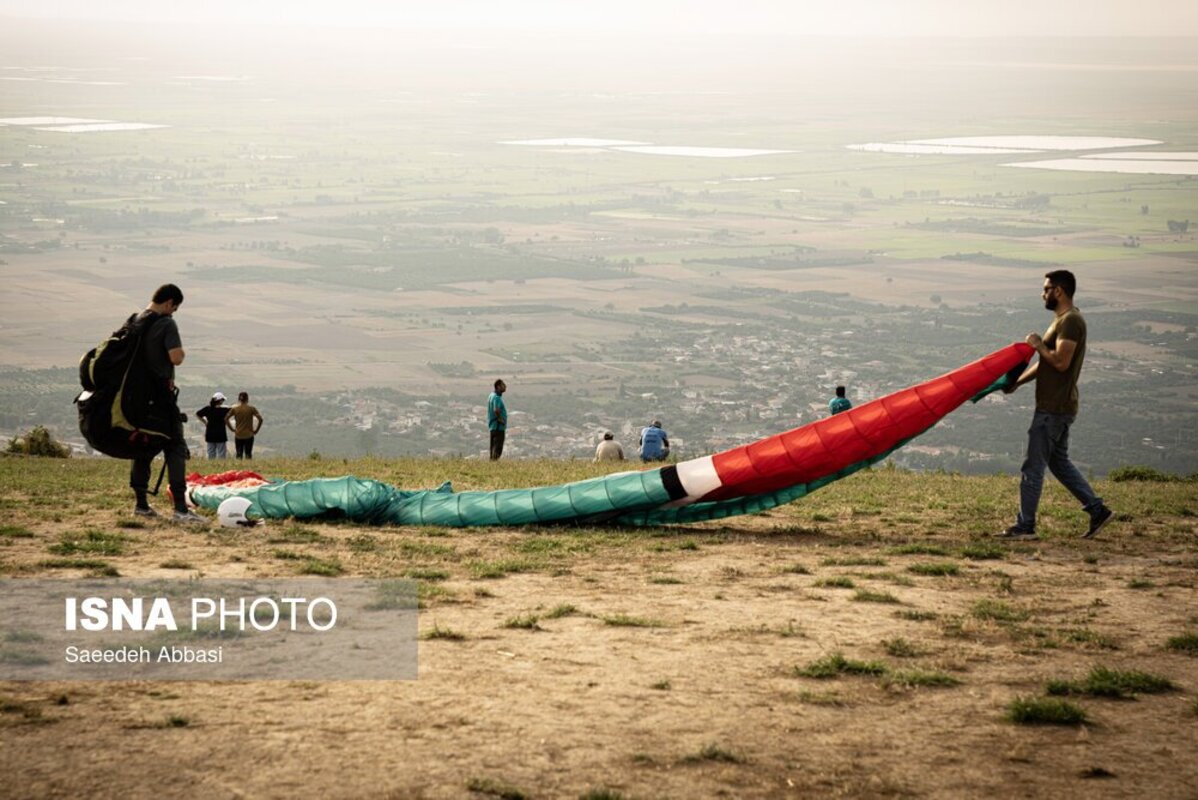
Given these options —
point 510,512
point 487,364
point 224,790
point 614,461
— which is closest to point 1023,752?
point 224,790

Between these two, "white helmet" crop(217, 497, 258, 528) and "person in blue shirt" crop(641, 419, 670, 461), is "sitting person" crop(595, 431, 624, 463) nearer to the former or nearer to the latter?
"person in blue shirt" crop(641, 419, 670, 461)

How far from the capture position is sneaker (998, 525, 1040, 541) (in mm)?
13797

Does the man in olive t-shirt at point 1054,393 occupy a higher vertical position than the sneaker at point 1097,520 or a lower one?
higher

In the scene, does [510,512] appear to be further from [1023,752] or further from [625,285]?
[625,285]

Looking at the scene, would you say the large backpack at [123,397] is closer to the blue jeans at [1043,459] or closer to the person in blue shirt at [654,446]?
the blue jeans at [1043,459]

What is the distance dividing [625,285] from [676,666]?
158 metres

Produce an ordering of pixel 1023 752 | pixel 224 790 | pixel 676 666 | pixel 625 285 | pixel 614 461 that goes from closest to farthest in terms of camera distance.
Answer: pixel 224 790, pixel 1023 752, pixel 676 666, pixel 614 461, pixel 625 285

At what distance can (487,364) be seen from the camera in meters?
120

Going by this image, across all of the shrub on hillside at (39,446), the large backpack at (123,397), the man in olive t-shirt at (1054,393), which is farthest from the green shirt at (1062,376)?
the shrub on hillside at (39,446)

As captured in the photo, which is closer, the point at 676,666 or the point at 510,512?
the point at 676,666

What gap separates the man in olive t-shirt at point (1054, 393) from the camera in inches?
527

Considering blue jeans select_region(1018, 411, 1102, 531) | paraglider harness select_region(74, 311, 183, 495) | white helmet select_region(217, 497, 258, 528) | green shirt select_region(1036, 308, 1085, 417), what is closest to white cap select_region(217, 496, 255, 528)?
white helmet select_region(217, 497, 258, 528)

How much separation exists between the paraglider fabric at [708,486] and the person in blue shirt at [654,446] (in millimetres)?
11056

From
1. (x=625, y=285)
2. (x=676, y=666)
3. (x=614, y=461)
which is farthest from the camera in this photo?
(x=625, y=285)
